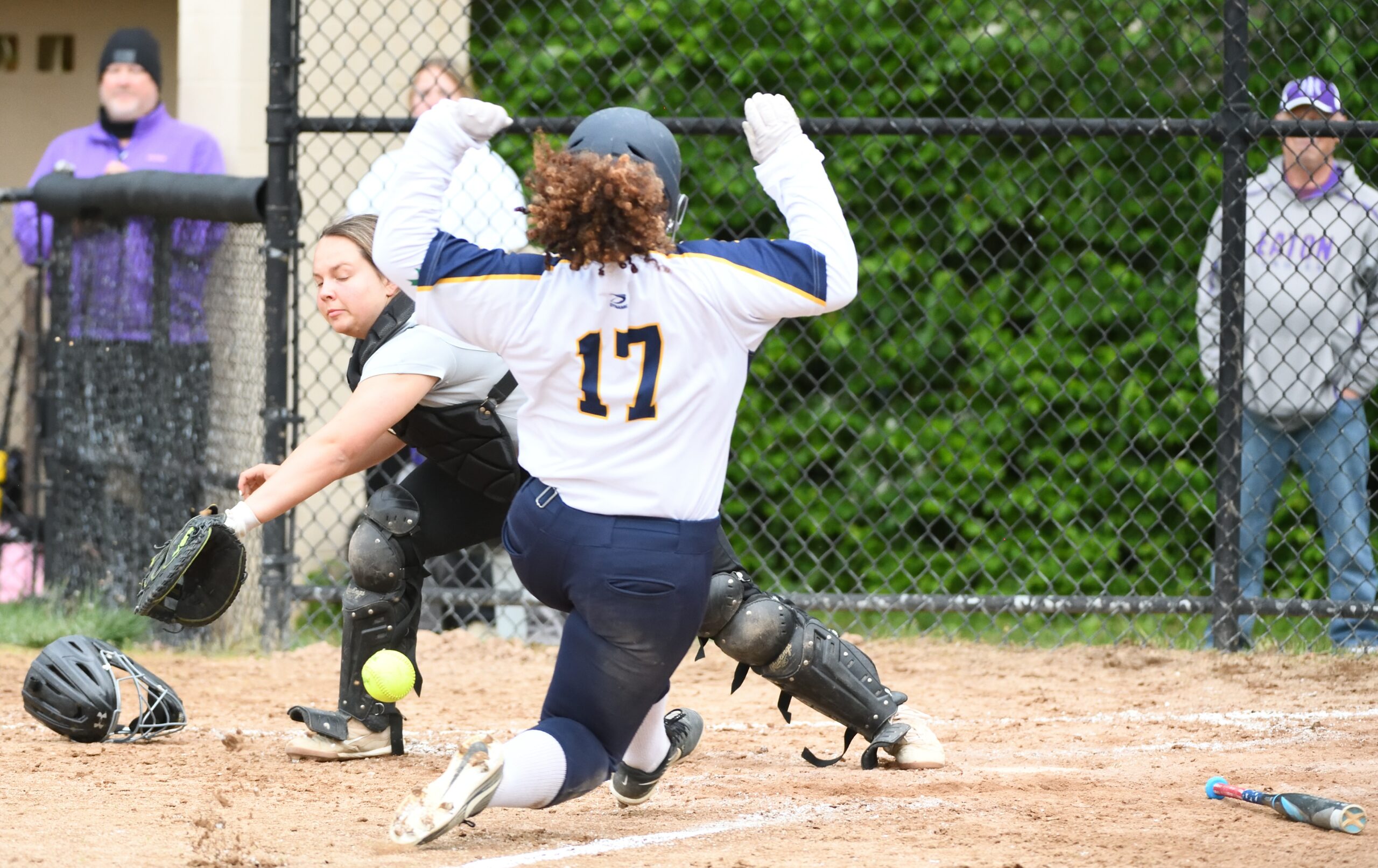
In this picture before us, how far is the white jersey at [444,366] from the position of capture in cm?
364

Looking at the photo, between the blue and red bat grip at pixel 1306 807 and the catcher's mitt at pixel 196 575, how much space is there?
90.2 inches

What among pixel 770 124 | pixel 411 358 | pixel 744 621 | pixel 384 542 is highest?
pixel 770 124

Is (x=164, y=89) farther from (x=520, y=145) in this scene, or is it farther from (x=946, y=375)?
(x=946, y=375)

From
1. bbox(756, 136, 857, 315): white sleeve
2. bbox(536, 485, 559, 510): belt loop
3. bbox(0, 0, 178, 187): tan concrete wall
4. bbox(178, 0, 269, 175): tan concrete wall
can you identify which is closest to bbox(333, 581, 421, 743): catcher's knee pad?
bbox(536, 485, 559, 510): belt loop

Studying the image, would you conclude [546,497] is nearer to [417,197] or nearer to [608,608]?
[608,608]

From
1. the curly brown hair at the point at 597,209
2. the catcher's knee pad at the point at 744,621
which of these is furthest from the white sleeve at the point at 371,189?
the curly brown hair at the point at 597,209

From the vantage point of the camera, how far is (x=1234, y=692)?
4.88 meters

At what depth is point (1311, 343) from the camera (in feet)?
18.2

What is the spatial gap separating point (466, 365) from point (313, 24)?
313 cm

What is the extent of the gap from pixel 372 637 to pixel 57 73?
590 centimetres

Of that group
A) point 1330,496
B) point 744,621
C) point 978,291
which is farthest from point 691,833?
point 978,291

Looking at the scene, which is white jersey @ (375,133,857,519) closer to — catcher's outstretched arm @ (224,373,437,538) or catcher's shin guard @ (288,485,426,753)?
catcher's outstretched arm @ (224,373,437,538)

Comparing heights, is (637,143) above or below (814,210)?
above

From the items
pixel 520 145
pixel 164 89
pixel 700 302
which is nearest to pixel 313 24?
pixel 520 145
